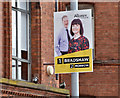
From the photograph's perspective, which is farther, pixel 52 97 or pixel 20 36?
pixel 52 97

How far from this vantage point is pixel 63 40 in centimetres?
1514

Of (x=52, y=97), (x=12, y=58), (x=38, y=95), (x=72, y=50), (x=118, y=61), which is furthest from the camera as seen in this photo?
(x=118, y=61)

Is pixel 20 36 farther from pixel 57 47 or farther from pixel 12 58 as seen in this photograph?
pixel 57 47

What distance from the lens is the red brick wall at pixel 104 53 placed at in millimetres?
25312

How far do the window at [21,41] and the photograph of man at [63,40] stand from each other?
1840 mm

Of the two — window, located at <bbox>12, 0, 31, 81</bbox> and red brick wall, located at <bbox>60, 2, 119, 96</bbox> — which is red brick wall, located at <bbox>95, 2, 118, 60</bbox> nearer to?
red brick wall, located at <bbox>60, 2, 119, 96</bbox>

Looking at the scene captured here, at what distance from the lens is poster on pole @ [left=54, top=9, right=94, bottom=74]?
14.9m

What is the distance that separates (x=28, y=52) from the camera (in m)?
Answer: 18.0

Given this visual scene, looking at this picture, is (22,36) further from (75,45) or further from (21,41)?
(75,45)

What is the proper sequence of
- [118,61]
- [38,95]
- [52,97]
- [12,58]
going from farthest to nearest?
[118,61] < [52,97] < [38,95] < [12,58]

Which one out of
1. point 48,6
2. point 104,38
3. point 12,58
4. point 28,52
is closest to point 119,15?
point 104,38

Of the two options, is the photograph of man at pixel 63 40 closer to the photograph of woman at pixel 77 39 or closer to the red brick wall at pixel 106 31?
the photograph of woman at pixel 77 39

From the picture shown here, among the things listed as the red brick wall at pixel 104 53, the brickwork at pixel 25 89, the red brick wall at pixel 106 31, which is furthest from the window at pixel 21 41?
the red brick wall at pixel 106 31

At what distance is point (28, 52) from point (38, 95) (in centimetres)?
144
